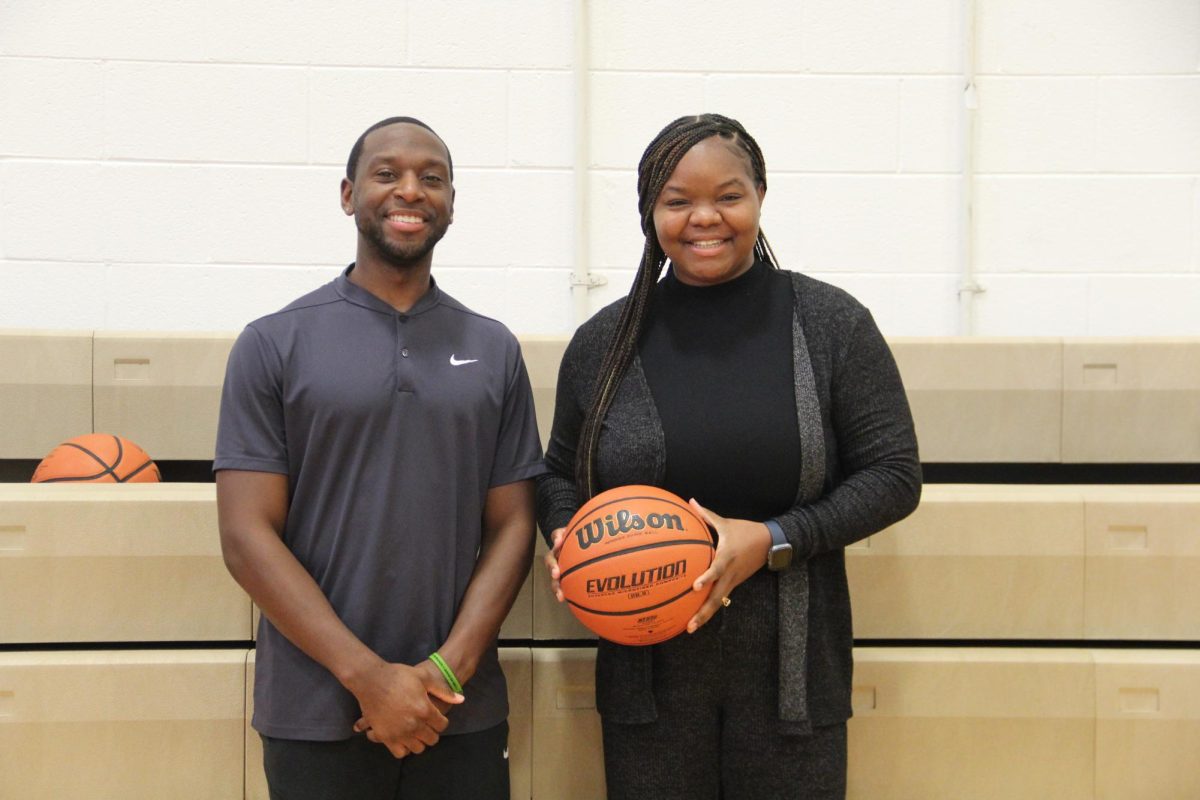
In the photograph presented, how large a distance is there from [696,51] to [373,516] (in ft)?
6.22

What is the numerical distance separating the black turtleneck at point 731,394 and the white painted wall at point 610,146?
1379 mm

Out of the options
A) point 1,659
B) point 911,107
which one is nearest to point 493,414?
point 1,659

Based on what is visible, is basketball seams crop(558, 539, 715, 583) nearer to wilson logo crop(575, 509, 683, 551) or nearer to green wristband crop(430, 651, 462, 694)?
wilson logo crop(575, 509, 683, 551)

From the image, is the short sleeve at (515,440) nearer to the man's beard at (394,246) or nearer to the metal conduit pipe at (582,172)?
the man's beard at (394,246)

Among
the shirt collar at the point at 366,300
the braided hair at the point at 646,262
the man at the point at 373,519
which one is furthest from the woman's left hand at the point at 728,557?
the shirt collar at the point at 366,300

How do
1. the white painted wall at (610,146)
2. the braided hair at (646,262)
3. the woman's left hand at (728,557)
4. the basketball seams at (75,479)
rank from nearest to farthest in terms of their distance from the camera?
Result: the woman's left hand at (728,557)
the braided hair at (646,262)
the basketball seams at (75,479)
the white painted wall at (610,146)

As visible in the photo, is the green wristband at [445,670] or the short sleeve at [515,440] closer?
the green wristband at [445,670]

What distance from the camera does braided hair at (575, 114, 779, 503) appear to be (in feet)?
4.31

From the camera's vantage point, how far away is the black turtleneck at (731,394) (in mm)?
1264

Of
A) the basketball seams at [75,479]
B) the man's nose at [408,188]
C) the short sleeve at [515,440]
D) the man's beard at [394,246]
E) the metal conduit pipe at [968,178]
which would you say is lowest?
the basketball seams at [75,479]

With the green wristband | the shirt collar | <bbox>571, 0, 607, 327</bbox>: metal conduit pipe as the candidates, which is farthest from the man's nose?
<bbox>571, 0, 607, 327</bbox>: metal conduit pipe

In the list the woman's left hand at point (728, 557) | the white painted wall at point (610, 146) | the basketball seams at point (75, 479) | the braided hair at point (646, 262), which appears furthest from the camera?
the white painted wall at point (610, 146)

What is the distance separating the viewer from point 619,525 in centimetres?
123

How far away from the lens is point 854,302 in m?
1.32
